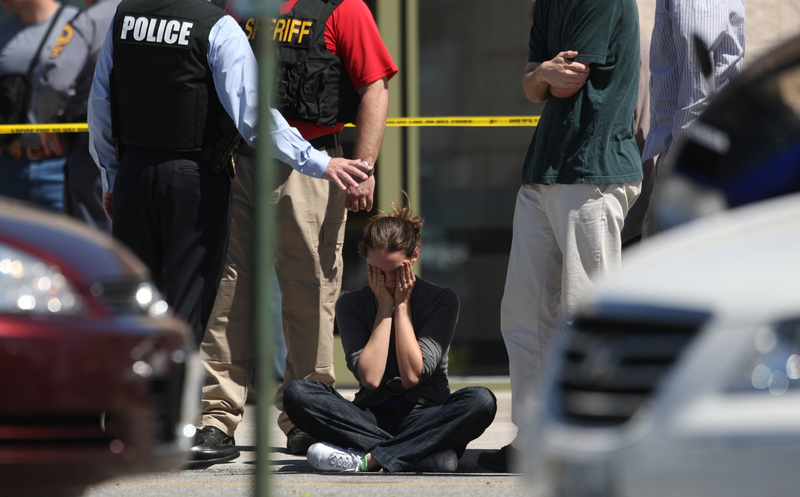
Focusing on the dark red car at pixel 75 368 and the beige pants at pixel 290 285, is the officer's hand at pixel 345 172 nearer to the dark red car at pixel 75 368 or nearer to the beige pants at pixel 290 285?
the beige pants at pixel 290 285

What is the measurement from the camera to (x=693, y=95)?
432 centimetres

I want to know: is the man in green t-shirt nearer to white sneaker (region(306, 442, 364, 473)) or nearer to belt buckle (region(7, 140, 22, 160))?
white sneaker (region(306, 442, 364, 473))

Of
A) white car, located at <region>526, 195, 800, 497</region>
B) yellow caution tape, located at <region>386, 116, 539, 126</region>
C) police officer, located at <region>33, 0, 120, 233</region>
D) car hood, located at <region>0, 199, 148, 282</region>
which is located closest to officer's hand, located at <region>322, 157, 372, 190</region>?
yellow caution tape, located at <region>386, 116, 539, 126</region>

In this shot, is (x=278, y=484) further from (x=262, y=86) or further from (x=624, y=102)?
(x=262, y=86)

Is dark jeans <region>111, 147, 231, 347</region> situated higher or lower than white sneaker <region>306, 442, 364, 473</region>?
higher

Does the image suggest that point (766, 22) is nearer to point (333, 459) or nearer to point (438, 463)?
point (438, 463)

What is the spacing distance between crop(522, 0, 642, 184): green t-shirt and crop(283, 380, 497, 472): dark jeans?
0.88m

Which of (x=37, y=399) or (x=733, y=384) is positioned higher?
(x=733, y=384)

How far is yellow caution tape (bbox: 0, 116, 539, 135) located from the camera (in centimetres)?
641

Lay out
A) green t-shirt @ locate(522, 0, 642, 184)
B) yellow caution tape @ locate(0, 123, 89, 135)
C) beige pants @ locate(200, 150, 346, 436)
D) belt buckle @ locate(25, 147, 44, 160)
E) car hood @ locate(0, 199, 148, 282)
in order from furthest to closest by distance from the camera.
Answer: belt buckle @ locate(25, 147, 44, 160), yellow caution tape @ locate(0, 123, 89, 135), beige pants @ locate(200, 150, 346, 436), green t-shirt @ locate(522, 0, 642, 184), car hood @ locate(0, 199, 148, 282)

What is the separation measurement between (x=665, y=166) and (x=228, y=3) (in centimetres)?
202

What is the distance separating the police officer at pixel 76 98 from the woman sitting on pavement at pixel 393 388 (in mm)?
2337

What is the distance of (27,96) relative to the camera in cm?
656

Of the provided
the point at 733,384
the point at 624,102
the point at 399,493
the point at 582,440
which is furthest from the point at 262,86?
the point at 624,102
